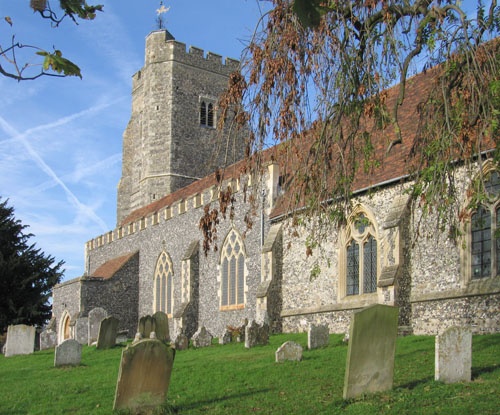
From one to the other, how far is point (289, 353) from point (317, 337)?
1.87 metres

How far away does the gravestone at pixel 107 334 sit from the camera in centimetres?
1878

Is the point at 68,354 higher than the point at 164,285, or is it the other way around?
the point at 164,285

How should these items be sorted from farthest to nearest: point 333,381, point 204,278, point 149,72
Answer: point 149,72, point 204,278, point 333,381

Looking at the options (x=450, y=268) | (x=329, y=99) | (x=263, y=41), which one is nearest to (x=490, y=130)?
(x=329, y=99)

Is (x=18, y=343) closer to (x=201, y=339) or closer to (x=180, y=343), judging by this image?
(x=180, y=343)

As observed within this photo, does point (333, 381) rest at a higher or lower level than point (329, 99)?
lower

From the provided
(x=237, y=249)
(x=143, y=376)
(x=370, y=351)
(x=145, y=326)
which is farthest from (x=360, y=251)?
(x=143, y=376)

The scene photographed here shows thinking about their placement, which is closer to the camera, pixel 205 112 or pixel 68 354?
pixel 68 354

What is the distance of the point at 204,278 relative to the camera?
24.0 meters

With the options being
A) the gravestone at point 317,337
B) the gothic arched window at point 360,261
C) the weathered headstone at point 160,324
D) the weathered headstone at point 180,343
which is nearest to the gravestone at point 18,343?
the weathered headstone at point 160,324

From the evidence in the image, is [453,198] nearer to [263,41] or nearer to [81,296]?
[263,41]

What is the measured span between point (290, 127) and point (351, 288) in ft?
36.3

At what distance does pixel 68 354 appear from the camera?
48.3 feet

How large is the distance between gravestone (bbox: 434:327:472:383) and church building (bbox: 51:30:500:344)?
4.13 ft
